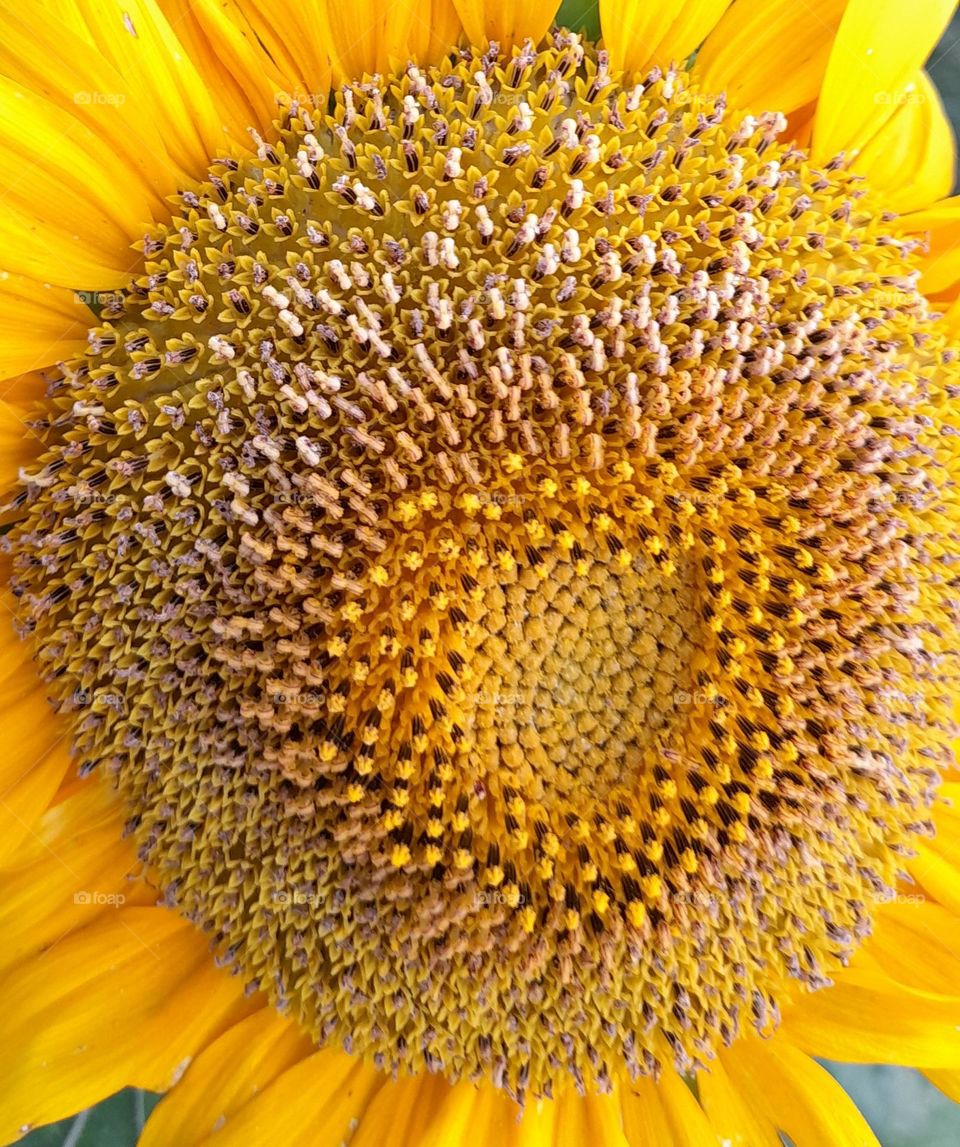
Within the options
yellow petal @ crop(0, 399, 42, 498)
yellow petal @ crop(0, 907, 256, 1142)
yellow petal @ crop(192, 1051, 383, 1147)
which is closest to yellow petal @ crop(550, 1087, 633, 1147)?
yellow petal @ crop(192, 1051, 383, 1147)

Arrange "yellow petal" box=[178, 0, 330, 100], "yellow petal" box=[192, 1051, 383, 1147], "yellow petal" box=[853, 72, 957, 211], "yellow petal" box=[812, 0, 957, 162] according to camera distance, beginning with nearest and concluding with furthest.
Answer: "yellow petal" box=[178, 0, 330, 100], "yellow petal" box=[812, 0, 957, 162], "yellow petal" box=[853, 72, 957, 211], "yellow petal" box=[192, 1051, 383, 1147]

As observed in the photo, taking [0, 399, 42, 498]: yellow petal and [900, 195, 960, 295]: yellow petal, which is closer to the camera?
[0, 399, 42, 498]: yellow petal

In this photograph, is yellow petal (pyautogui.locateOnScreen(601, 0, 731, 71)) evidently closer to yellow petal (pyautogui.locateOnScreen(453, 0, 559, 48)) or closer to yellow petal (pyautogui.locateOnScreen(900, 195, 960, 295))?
yellow petal (pyautogui.locateOnScreen(453, 0, 559, 48))

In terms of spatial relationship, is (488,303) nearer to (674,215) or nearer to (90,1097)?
(674,215)

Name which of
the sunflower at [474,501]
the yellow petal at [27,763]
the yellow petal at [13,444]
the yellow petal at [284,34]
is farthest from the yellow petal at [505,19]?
the yellow petal at [27,763]

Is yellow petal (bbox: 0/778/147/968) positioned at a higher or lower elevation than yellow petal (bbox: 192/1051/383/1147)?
higher

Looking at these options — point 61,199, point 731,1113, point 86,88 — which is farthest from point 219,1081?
point 86,88

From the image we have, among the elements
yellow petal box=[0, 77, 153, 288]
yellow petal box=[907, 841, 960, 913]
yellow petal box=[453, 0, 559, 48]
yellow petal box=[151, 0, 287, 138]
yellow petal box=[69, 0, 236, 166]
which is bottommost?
yellow petal box=[907, 841, 960, 913]

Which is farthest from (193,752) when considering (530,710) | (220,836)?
(530,710)
